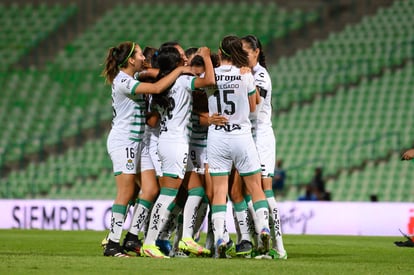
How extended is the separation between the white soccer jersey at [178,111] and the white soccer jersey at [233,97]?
0.91 feet

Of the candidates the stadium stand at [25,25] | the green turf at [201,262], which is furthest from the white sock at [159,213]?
the stadium stand at [25,25]

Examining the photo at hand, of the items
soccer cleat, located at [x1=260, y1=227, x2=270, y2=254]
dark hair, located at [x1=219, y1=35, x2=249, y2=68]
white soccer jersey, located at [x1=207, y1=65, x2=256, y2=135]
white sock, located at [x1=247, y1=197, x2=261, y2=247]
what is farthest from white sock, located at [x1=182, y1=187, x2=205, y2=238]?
dark hair, located at [x1=219, y1=35, x2=249, y2=68]

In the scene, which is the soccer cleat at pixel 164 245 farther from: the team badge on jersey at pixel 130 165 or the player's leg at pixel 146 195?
the team badge on jersey at pixel 130 165

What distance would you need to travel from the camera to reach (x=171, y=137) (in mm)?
10766

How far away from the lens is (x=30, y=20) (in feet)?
101

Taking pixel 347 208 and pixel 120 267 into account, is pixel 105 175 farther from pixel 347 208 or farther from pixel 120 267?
pixel 120 267

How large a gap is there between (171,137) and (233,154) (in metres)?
0.72

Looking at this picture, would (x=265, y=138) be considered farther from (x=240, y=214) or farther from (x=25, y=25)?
(x=25, y=25)

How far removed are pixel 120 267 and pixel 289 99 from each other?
1723 cm

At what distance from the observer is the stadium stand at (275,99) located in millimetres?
23625

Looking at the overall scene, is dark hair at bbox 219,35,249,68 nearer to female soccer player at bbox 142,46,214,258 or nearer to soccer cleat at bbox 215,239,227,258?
female soccer player at bbox 142,46,214,258

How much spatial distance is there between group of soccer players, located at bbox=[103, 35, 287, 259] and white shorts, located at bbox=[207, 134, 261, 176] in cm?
1

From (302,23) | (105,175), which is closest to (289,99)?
(302,23)

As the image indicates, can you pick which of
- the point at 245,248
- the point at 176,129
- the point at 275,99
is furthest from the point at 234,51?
the point at 275,99
